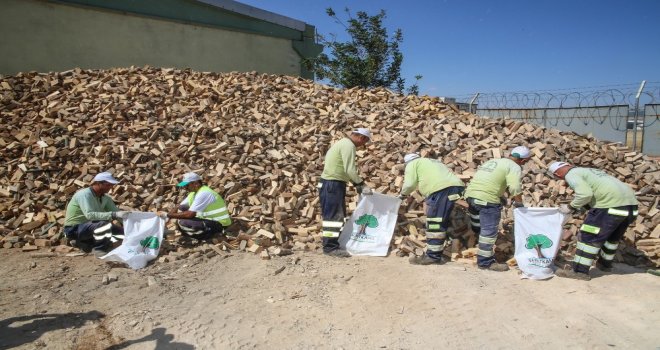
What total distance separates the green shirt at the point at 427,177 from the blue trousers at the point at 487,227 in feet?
1.28

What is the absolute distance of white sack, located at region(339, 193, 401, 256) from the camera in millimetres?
5512

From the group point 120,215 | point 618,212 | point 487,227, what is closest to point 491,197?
point 487,227

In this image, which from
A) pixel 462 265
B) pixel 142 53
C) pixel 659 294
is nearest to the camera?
pixel 659 294

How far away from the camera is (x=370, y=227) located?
5547 millimetres

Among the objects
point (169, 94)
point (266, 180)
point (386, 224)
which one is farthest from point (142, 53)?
point (386, 224)

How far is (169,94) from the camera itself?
354 inches

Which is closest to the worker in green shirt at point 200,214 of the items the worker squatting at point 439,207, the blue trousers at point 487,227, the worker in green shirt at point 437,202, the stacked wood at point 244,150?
the worker squatting at point 439,207

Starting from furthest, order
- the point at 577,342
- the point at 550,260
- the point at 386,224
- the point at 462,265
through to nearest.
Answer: the point at 386,224 < the point at 462,265 < the point at 550,260 < the point at 577,342

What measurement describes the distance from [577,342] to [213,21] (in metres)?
14.3

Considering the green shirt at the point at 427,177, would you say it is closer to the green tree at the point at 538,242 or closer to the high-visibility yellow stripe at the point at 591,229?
the green tree at the point at 538,242

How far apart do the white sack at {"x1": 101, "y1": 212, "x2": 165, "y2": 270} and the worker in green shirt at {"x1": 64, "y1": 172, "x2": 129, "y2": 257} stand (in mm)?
271

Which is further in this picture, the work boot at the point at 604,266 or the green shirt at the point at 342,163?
the green shirt at the point at 342,163

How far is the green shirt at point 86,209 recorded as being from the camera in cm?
528

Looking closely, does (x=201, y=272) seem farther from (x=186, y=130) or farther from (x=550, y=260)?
(x=550, y=260)
